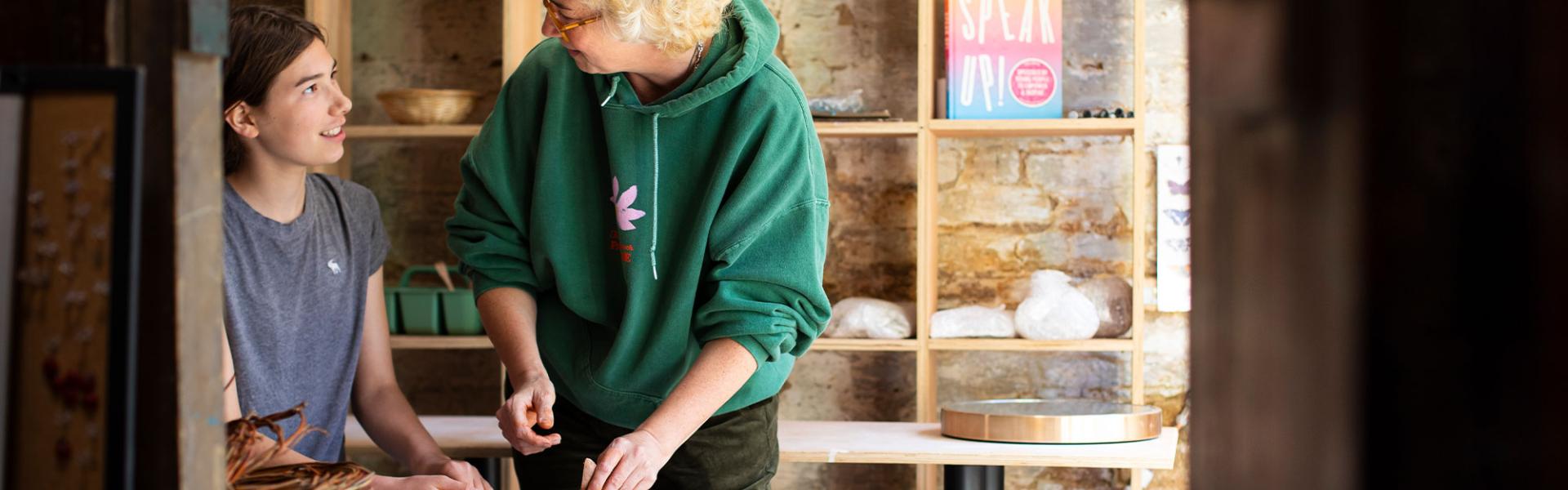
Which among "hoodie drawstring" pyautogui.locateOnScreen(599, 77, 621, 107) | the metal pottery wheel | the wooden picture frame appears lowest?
the metal pottery wheel

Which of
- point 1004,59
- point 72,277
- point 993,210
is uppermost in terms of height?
point 1004,59

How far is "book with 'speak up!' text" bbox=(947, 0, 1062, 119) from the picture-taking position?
10.4ft

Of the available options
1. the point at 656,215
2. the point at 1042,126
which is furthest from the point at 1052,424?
the point at 656,215

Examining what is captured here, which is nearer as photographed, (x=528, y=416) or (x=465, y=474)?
(x=528, y=416)

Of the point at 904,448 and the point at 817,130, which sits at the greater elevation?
the point at 817,130

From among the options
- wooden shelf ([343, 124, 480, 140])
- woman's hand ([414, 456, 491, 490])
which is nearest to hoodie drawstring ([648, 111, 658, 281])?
woman's hand ([414, 456, 491, 490])

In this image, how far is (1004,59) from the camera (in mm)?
3189

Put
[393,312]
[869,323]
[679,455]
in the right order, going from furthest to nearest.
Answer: [393,312] → [869,323] → [679,455]

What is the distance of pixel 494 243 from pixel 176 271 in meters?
1.24

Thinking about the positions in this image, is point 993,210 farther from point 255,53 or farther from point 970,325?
point 255,53

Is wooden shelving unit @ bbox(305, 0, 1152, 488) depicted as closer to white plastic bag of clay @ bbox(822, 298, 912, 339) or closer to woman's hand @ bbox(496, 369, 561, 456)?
white plastic bag of clay @ bbox(822, 298, 912, 339)

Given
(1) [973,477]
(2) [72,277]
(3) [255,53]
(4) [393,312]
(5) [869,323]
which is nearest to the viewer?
(2) [72,277]

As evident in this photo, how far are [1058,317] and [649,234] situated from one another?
164 cm

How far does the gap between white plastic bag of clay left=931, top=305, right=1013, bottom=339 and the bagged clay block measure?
0.22 m
